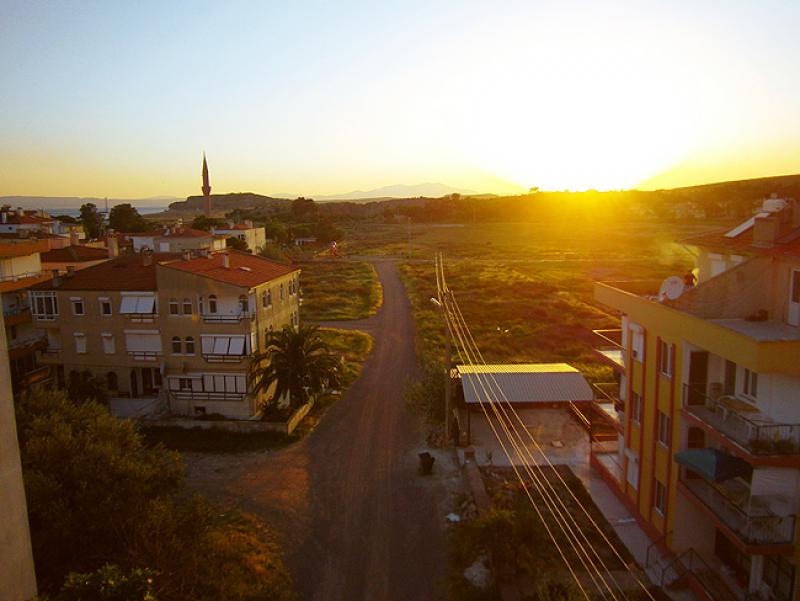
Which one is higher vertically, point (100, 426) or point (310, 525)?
point (100, 426)

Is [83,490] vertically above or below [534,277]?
above

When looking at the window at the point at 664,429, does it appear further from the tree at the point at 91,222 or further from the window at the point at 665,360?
the tree at the point at 91,222

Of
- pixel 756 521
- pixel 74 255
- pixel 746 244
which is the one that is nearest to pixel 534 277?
pixel 74 255

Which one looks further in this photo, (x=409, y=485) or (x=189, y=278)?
(x=189, y=278)

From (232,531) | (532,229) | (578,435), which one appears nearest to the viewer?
(232,531)

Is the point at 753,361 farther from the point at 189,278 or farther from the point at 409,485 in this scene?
the point at 189,278

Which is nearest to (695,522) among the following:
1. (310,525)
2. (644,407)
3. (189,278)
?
(644,407)

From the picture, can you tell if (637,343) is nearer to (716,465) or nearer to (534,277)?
(716,465)
